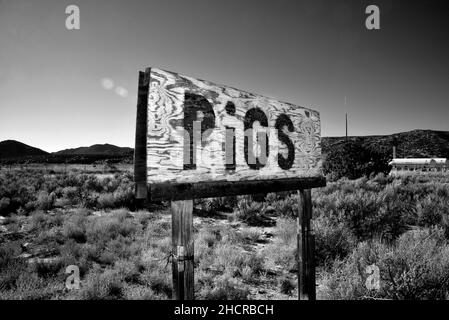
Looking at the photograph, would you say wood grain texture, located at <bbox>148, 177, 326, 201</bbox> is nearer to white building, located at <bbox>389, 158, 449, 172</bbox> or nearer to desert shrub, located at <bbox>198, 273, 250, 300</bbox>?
desert shrub, located at <bbox>198, 273, 250, 300</bbox>

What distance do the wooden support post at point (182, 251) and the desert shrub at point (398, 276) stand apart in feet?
7.92

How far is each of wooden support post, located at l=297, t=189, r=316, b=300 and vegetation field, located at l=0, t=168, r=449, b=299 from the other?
96 centimetres

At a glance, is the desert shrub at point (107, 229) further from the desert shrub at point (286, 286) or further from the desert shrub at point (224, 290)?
the desert shrub at point (286, 286)

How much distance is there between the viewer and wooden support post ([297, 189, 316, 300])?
2512mm

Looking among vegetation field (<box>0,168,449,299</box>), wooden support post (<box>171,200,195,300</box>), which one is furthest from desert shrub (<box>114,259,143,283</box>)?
wooden support post (<box>171,200,195,300</box>)

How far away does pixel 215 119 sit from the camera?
1824 millimetres

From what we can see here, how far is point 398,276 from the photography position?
3.53m

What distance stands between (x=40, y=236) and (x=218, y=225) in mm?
4539

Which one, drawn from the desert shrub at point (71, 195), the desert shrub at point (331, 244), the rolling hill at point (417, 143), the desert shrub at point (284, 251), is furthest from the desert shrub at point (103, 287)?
the rolling hill at point (417, 143)

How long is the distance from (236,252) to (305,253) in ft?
9.32

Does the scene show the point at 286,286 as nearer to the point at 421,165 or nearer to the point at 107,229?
the point at 107,229
